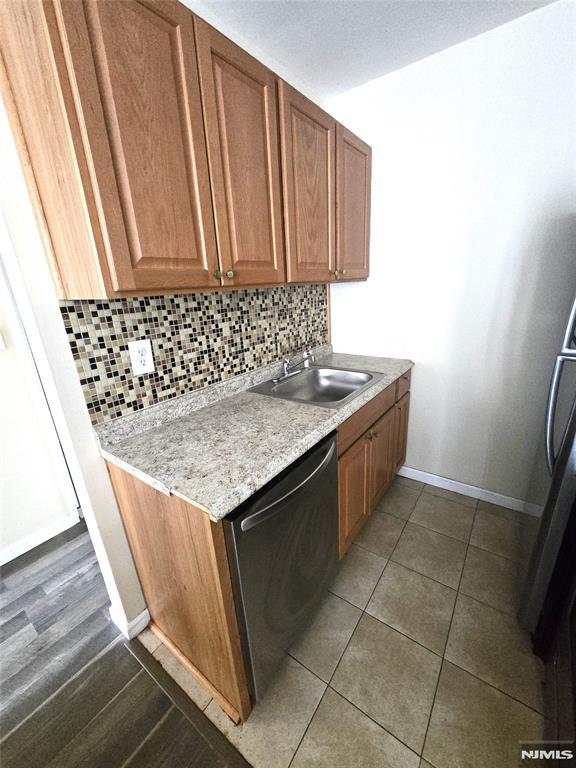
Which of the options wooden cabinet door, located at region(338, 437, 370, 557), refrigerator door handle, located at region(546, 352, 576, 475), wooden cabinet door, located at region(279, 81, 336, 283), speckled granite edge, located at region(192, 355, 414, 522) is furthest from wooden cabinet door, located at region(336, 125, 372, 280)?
refrigerator door handle, located at region(546, 352, 576, 475)

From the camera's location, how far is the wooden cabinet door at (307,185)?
1310mm

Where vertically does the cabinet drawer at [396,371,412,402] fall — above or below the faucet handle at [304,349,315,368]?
below

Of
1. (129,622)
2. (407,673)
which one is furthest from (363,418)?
(129,622)

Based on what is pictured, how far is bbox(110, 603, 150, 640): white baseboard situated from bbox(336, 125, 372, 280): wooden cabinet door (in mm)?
1911

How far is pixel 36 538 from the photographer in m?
1.93

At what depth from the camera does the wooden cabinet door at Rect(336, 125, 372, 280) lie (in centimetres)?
165

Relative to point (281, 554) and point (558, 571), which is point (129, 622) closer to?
point (281, 554)

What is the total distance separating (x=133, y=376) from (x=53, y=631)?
1.27 metres

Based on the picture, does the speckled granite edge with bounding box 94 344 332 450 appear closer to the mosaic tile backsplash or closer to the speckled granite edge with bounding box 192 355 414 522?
the mosaic tile backsplash

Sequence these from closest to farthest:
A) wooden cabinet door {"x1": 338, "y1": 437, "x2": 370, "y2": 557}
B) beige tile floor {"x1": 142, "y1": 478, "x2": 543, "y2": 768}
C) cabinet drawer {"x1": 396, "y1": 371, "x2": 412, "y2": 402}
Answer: beige tile floor {"x1": 142, "y1": 478, "x2": 543, "y2": 768} → wooden cabinet door {"x1": 338, "y1": 437, "x2": 370, "y2": 557} → cabinet drawer {"x1": 396, "y1": 371, "x2": 412, "y2": 402}

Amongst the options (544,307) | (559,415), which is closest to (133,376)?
(559,415)

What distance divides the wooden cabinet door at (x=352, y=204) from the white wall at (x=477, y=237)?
100mm

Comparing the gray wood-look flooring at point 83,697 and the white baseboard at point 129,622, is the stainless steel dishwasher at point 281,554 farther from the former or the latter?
the white baseboard at point 129,622

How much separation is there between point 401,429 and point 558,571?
1.10 m
